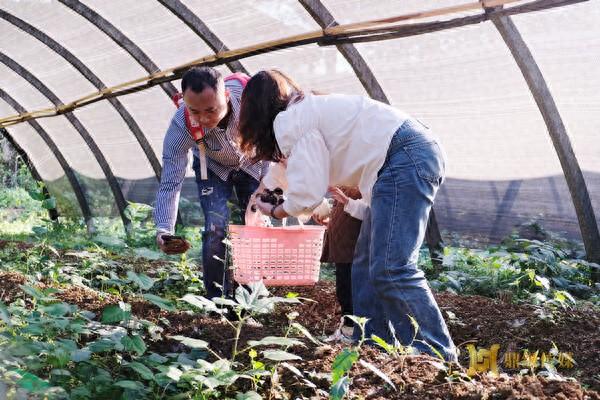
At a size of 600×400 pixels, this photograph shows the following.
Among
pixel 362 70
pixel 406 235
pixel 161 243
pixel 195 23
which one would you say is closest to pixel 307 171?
pixel 406 235

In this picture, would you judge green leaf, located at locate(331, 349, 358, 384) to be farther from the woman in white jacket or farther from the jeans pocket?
the jeans pocket

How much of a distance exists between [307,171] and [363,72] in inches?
119

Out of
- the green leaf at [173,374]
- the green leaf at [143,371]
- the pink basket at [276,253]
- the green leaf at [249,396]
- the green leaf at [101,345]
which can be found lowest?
the green leaf at [249,396]

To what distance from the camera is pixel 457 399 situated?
1978mm

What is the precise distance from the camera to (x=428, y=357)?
2.39 meters

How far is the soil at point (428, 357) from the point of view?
6.73 ft

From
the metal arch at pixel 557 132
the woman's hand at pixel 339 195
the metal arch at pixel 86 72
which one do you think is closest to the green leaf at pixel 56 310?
the woman's hand at pixel 339 195

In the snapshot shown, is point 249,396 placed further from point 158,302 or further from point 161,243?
point 161,243

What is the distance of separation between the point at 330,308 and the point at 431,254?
2017 millimetres

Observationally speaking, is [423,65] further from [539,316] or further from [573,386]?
[573,386]

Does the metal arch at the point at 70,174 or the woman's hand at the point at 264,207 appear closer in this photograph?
the woman's hand at the point at 264,207

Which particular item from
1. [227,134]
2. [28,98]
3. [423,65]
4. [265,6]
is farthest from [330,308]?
[28,98]

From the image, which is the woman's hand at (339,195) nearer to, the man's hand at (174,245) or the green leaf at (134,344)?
the man's hand at (174,245)

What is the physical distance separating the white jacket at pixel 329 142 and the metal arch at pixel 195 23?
3.74 meters
